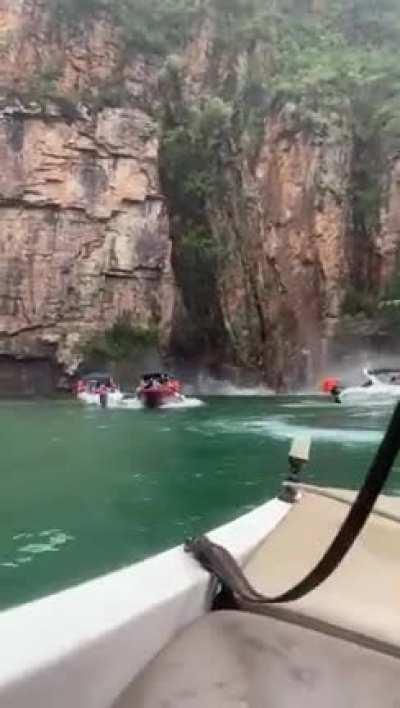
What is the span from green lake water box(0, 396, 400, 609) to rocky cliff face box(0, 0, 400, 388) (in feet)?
34.7

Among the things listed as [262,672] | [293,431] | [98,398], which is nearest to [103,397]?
[98,398]

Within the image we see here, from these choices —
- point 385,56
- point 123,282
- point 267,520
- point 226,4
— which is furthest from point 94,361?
point 267,520

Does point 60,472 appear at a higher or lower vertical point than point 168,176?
lower

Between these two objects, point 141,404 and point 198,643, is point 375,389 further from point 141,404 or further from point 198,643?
point 198,643

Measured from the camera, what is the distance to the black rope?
3.83ft

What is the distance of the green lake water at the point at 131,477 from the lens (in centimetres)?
640

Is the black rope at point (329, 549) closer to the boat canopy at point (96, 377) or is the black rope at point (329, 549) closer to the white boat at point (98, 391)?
A: the white boat at point (98, 391)

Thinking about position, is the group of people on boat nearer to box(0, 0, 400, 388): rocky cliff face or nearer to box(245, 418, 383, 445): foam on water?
box(0, 0, 400, 388): rocky cliff face

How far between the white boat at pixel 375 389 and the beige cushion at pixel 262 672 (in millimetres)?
23781

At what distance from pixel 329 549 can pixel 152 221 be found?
29.9m

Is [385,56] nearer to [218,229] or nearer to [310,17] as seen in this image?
[310,17]

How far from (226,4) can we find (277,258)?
34.8 ft

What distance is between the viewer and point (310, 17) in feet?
131

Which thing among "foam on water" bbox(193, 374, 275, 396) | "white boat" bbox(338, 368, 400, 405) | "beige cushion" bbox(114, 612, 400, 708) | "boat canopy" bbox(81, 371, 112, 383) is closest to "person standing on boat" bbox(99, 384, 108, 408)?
"boat canopy" bbox(81, 371, 112, 383)
